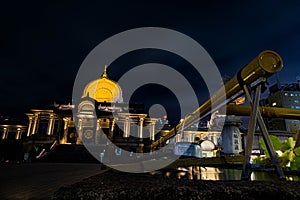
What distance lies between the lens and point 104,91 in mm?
42844

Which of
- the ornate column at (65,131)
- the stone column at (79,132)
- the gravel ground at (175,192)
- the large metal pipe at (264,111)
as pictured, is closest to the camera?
the gravel ground at (175,192)

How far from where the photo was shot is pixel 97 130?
34156mm

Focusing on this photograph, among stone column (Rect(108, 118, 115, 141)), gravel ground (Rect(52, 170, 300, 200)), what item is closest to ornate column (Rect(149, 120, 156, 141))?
stone column (Rect(108, 118, 115, 141))

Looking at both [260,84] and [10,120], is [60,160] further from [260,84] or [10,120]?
[10,120]

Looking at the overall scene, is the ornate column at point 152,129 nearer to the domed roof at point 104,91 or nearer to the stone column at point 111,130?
the stone column at point 111,130

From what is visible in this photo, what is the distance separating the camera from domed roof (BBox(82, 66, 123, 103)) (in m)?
42.0

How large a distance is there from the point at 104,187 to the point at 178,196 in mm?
500

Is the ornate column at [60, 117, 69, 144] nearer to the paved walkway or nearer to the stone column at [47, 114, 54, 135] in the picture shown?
the stone column at [47, 114, 54, 135]

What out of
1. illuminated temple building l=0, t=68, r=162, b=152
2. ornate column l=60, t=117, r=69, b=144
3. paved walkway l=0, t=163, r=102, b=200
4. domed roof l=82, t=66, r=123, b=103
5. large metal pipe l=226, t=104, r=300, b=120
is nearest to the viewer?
paved walkway l=0, t=163, r=102, b=200

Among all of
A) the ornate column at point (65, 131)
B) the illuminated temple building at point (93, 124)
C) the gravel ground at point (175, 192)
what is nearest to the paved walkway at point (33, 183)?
the gravel ground at point (175, 192)

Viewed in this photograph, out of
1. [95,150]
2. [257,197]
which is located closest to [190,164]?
[257,197]

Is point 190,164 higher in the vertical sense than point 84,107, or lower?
lower

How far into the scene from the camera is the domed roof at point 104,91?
1652 inches

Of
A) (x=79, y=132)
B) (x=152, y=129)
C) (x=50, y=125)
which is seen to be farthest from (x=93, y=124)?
(x=152, y=129)
